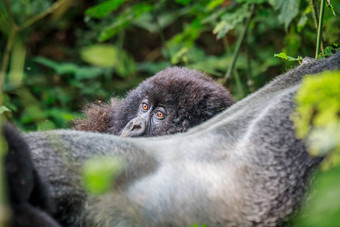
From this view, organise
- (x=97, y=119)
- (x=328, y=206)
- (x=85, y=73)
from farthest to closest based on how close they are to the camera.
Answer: (x=85, y=73)
(x=97, y=119)
(x=328, y=206)

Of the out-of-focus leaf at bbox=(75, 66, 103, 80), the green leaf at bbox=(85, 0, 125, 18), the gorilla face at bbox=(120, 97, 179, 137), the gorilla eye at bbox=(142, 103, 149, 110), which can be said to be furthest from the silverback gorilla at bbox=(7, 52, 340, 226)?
the out-of-focus leaf at bbox=(75, 66, 103, 80)

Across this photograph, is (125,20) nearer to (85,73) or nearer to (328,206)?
(85,73)

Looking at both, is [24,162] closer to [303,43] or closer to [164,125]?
[164,125]

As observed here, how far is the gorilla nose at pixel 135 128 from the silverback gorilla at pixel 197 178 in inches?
41.4

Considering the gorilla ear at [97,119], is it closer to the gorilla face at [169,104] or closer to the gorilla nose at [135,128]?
the gorilla face at [169,104]

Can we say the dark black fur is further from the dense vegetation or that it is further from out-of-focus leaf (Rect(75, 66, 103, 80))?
out-of-focus leaf (Rect(75, 66, 103, 80))

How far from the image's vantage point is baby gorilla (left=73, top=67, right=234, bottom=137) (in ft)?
9.43

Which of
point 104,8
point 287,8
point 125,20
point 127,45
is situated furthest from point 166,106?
point 127,45

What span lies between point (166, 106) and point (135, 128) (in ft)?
0.72

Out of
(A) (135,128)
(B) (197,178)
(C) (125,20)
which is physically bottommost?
(B) (197,178)

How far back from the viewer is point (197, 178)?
1.69m

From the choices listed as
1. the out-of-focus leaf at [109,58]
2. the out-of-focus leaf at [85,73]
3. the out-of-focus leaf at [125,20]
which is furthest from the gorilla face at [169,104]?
the out-of-focus leaf at [85,73]

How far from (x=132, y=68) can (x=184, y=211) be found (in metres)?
4.47

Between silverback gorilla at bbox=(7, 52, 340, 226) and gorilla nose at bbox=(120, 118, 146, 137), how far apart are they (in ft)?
3.45
